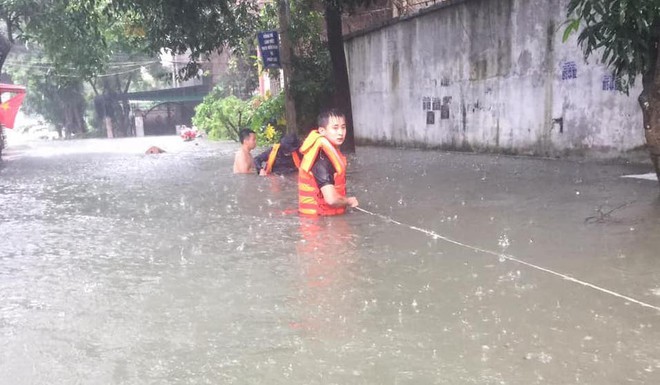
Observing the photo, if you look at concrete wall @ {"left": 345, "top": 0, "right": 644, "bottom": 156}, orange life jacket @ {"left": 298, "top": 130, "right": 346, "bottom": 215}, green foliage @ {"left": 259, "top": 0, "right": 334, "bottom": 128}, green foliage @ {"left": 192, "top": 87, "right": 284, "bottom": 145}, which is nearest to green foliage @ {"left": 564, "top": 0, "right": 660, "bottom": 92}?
orange life jacket @ {"left": 298, "top": 130, "right": 346, "bottom": 215}

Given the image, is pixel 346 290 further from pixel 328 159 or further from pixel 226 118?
A: pixel 226 118

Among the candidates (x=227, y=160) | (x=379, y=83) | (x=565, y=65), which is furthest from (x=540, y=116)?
(x=227, y=160)

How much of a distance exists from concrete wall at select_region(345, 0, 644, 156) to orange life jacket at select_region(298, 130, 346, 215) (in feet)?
17.7

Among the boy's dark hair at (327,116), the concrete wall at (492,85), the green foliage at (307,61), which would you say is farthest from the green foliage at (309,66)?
the boy's dark hair at (327,116)

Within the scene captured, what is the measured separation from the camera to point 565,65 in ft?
33.0

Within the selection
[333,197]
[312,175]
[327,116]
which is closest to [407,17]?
[327,116]

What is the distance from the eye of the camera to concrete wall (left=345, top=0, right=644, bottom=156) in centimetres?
973

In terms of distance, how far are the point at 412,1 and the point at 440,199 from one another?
1155 centimetres

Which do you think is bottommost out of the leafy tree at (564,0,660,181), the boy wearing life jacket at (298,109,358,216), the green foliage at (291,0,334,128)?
the boy wearing life jacket at (298,109,358,216)

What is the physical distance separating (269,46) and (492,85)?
5.09 m

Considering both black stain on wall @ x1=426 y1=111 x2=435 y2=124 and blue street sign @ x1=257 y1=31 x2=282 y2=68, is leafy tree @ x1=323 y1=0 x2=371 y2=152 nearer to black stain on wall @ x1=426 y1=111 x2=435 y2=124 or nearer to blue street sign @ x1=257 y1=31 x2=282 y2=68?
blue street sign @ x1=257 y1=31 x2=282 y2=68

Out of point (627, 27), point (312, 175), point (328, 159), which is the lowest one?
point (312, 175)

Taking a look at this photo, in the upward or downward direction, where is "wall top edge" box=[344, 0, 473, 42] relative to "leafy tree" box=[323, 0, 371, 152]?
upward

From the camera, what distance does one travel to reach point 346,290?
158 inches
